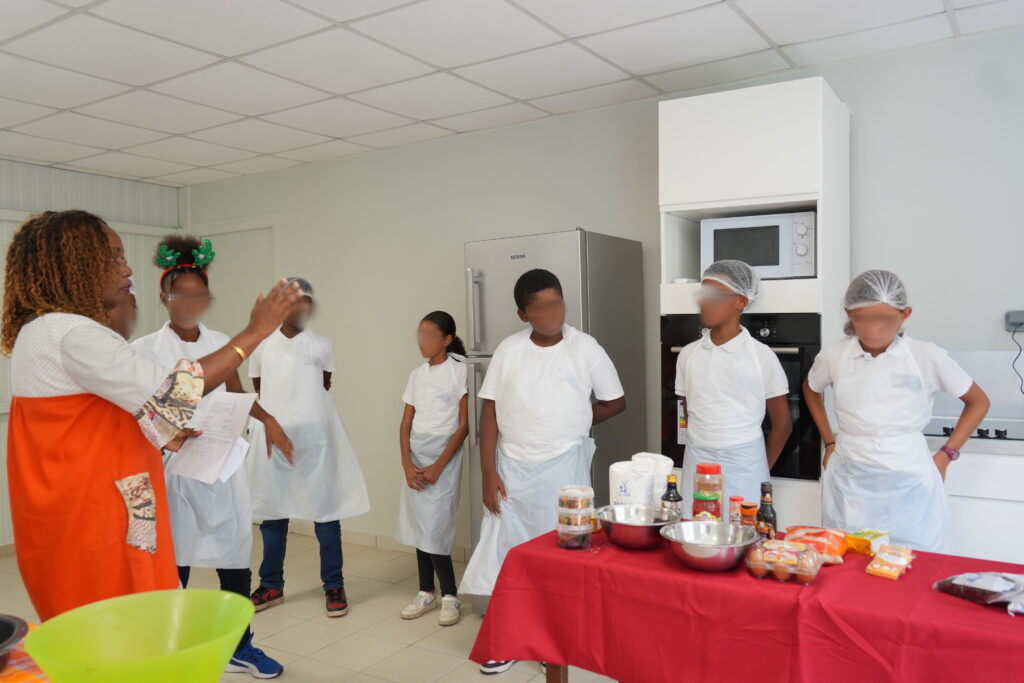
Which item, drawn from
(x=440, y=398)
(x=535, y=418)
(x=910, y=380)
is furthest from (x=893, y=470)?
(x=440, y=398)

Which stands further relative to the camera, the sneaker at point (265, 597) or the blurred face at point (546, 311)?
the sneaker at point (265, 597)

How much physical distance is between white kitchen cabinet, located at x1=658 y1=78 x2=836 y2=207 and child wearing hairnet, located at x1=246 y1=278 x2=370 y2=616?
186cm

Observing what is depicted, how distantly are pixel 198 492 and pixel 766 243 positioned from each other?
95.2 inches

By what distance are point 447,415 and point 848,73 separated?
2346 millimetres

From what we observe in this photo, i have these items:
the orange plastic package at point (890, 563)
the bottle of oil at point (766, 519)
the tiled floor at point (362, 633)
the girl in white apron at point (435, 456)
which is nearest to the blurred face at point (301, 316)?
the girl in white apron at point (435, 456)

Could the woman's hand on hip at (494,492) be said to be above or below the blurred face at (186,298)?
below

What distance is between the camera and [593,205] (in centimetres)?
428

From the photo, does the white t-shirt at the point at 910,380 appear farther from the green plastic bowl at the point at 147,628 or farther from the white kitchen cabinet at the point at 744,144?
the green plastic bowl at the point at 147,628

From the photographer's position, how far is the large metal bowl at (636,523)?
205cm

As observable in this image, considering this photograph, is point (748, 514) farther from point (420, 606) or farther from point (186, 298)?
point (420, 606)

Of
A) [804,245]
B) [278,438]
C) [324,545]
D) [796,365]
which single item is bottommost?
[324,545]

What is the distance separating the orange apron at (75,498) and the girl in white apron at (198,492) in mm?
1139

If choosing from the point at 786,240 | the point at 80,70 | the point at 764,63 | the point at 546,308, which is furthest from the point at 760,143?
the point at 80,70

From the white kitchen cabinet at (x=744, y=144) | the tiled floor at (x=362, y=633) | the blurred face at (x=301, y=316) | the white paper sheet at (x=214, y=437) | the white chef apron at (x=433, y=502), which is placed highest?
the white kitchen cabinet at (x=744, y=144)
